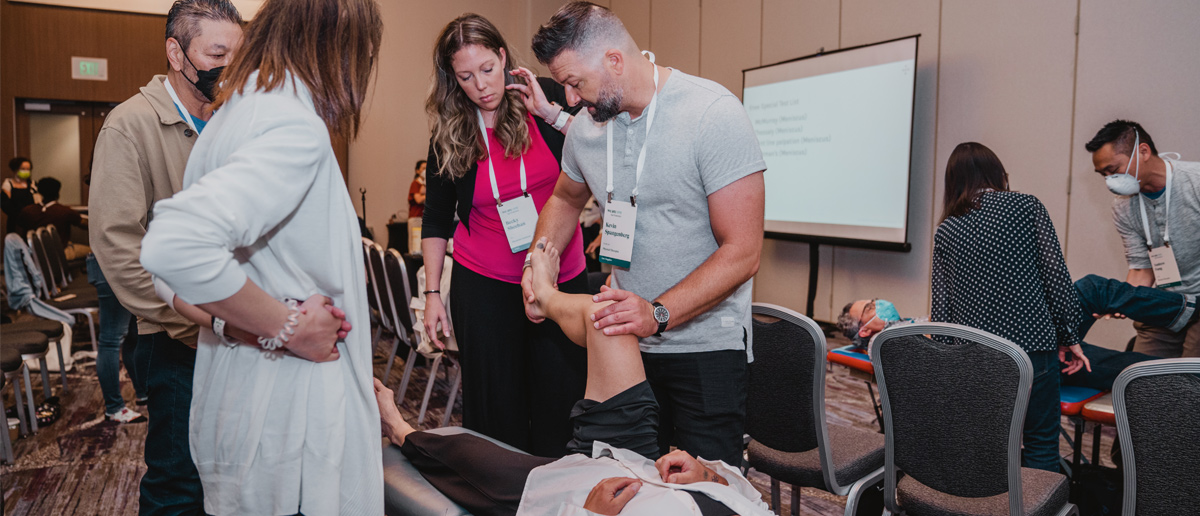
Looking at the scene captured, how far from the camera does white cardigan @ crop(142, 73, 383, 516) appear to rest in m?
0.98

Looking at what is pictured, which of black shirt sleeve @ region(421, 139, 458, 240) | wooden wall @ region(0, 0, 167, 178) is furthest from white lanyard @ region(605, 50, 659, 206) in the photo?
wooden wall @ region(0, 0, 167, 178)

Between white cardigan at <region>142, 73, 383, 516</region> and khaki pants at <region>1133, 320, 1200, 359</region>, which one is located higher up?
white cardigan at <region>142, 73, 383, 516</region>

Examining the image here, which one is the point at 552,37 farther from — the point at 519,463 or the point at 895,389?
the point at 895,389

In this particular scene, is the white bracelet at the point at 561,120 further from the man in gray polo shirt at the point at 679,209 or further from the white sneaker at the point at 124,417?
the white sneaker at the point at 124,417

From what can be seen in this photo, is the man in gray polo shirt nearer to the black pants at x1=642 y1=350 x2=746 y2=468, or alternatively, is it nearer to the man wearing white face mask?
the black pants at x1=642 y1=350 x2=746 y2=468

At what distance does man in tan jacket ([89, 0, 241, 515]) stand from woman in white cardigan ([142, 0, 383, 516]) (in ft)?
1.44

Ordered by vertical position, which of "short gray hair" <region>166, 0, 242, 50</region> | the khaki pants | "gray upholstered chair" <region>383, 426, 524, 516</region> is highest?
"short gray hair" <region>166, 0, 242, 50</region>

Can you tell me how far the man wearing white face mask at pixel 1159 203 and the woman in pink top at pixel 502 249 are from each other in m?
2.77

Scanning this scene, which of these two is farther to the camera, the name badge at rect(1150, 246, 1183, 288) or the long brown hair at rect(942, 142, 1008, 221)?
the name badge at rect(1150, 246, 1183, 288)

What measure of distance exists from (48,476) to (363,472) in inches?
110

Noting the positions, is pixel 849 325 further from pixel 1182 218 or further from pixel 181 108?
pixel 181 108

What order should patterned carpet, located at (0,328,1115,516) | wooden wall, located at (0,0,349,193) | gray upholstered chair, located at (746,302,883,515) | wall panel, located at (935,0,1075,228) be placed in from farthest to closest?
wooden wall, located at (0,0,349,193)
wall panel, located at (935,0,1075,228)
patterned carpet, located at (0,328,1115,516)
gray upholstered chair, located at (746,302,883,515)

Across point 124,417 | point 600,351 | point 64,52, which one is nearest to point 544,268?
point 600,351

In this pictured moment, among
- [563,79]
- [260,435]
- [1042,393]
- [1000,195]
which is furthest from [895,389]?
[260,435]
